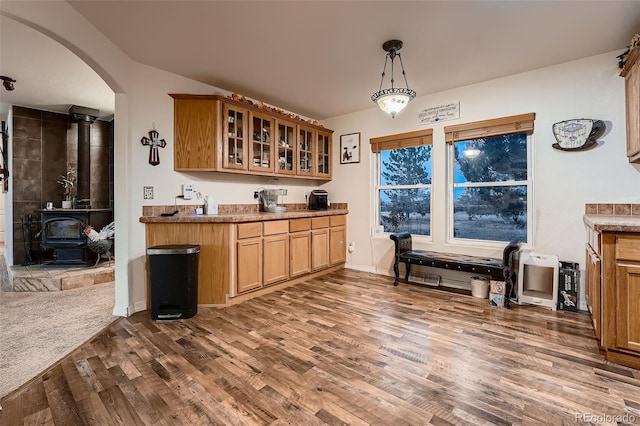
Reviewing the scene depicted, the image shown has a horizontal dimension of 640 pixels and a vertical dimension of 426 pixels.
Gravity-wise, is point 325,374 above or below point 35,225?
below

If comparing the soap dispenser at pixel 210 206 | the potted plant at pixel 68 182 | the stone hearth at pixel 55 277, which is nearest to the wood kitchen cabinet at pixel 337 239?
the soap dispenser at pixel 210 206

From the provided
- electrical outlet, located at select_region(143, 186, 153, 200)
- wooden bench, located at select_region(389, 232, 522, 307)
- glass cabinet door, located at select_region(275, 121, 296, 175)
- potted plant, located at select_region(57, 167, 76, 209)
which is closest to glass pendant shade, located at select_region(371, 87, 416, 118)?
wooden bench, located at select_region(389, 232, 522, 307)

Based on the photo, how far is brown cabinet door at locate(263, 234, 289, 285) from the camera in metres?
3.62

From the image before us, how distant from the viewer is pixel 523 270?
3.34 m

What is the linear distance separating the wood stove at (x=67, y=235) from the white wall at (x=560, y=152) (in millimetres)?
5197

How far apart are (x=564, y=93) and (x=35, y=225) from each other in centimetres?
755

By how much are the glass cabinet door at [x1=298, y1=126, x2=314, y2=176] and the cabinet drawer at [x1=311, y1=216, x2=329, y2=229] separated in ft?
2.58

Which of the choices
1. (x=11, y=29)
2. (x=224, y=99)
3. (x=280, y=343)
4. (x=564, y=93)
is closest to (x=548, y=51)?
(x=564, y=93)

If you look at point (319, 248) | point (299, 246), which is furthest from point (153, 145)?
point (319, 248)

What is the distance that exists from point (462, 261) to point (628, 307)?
1.51 metres

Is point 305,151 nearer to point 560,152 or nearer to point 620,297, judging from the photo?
point 560,152

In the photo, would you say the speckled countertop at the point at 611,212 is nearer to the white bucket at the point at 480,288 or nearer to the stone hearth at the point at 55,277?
the white bucket at the point at 480,288

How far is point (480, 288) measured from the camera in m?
3.45

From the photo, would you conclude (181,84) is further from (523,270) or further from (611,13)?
(523,270)
